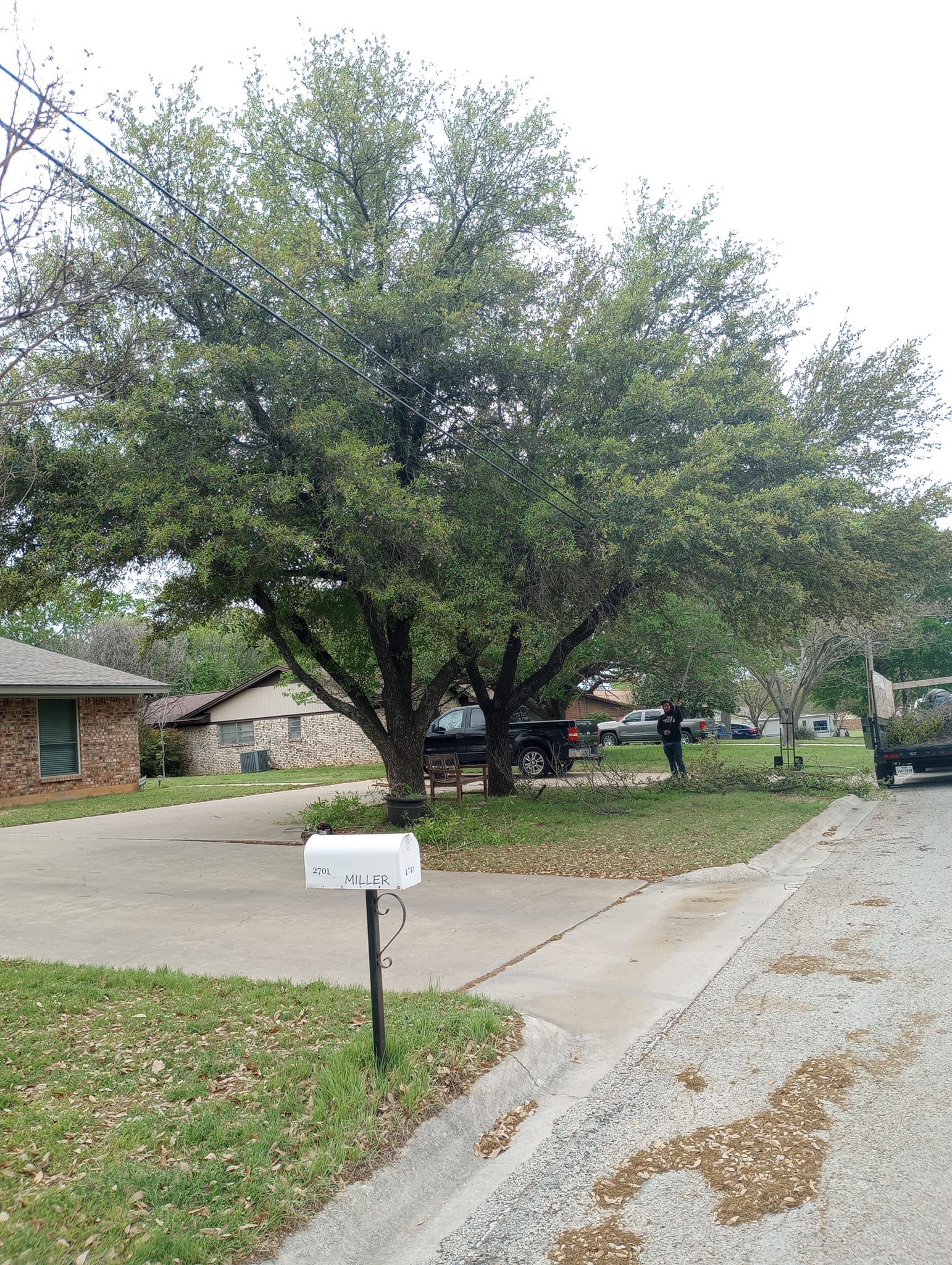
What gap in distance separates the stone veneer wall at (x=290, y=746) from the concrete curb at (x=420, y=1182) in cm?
3091

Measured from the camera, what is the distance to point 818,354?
49.4 ft

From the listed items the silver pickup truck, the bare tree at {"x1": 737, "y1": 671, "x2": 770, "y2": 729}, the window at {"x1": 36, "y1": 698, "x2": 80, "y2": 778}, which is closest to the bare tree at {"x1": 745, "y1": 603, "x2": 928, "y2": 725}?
the silver pickup truck

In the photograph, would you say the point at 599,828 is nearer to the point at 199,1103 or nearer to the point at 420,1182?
the point at 199,1103

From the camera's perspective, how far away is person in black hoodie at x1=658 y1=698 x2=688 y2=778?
18.5 m

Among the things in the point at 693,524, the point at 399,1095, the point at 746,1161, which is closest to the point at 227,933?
the point at 399,1095

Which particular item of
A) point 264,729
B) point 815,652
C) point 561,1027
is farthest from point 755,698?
point 561,1027

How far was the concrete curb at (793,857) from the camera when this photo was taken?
32.0ft

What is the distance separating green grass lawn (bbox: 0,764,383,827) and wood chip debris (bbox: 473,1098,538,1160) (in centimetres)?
1592

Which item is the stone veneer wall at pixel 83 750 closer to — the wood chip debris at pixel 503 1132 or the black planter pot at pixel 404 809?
the black planter pot at pixel 404 809

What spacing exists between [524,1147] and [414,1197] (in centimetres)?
63

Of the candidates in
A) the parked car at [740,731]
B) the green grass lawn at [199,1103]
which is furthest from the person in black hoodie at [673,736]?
the parked car at [740,731]

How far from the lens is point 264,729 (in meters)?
38.0

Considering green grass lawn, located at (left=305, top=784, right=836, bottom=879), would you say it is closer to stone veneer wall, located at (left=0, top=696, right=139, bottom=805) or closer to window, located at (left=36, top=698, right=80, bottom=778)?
stone veneer wall, located at (left=0, top=696, right=139, bottom=805)

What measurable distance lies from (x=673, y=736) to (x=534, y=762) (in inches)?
159
